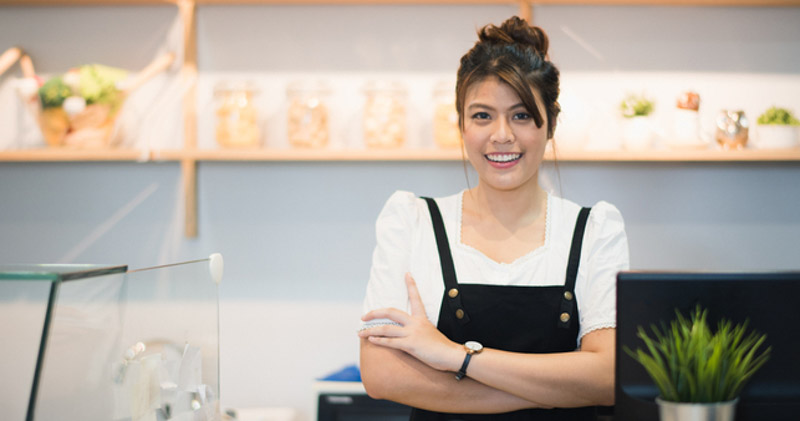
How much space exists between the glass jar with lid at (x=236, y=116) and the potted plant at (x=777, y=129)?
1.50 m

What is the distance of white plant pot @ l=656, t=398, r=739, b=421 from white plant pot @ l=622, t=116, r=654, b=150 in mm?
1394

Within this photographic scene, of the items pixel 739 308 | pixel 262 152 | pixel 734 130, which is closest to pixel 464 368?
pixel 739 308

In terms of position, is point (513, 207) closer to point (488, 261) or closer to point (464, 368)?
point (488, 261)

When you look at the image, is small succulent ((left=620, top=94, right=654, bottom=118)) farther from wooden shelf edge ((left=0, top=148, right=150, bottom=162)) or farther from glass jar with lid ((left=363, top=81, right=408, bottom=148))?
wooden shelf edge ((left=0, top=148, right=150, bottom=162))

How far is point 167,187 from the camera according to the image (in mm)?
2311

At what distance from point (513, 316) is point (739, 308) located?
57cm

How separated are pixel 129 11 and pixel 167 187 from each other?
586mm

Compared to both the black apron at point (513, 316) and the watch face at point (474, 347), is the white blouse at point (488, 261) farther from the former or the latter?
the watch face at point (474, 347)

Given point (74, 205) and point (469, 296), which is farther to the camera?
point (74, 205)

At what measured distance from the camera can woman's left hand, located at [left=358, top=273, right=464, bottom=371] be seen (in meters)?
1.22

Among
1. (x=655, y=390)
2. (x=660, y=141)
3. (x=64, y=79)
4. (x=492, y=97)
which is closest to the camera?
(x=655, y=390)

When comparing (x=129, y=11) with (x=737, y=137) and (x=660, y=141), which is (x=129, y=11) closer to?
(x=660, y=141)

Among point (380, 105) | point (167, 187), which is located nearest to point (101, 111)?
point (167, 187)

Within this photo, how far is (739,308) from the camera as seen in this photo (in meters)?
0.82
